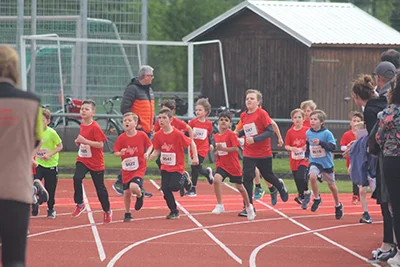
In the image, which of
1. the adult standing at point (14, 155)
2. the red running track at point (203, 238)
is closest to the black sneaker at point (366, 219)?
the red running track at point (203, 238)

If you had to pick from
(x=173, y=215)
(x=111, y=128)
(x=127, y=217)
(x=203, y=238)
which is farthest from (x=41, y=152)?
(x=111, y=128)

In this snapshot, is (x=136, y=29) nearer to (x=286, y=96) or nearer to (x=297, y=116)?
(x=286, y=96)

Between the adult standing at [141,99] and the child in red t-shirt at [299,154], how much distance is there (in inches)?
92.4

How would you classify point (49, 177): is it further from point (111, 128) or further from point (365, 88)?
point (111, 128)

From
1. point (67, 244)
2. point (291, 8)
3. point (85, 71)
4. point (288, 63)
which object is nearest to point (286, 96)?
point (288, 63)

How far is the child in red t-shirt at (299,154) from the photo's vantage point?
1688 centimetres

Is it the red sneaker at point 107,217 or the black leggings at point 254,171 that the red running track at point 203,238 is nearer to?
the red sneaker at point 107,217

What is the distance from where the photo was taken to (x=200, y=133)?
19.2 meters

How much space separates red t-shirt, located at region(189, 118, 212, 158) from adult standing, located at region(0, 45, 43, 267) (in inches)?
461

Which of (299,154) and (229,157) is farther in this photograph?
(299,154)

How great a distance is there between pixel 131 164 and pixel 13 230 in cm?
751

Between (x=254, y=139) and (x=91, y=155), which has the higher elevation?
(x=254, y=139)

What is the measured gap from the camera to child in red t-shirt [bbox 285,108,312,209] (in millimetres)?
16875

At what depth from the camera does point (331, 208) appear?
1742 centimetres
